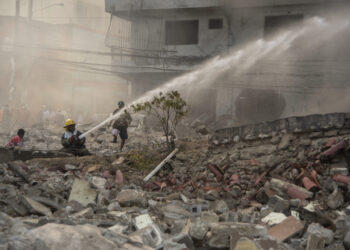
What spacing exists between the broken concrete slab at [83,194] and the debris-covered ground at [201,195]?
2cm

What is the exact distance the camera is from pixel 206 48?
2047 cm

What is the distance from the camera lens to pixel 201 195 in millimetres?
6840

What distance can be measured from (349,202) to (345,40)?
48.5ft

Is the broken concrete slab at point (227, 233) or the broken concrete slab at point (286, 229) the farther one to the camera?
the broken concrete slab at point (286, 229)

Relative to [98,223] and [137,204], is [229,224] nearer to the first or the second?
[98,223]

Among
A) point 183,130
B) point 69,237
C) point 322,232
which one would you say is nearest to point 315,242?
point 322,232

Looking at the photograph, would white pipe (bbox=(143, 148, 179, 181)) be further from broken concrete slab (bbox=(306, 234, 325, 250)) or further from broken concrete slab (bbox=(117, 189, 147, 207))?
broken concrete slab (bbox=(306, 234, 325, 250))

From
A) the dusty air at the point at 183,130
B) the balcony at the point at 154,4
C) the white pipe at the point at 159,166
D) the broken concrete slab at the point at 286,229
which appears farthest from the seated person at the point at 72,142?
the balcony at the point at 154,4

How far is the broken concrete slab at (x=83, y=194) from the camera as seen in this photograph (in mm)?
6289

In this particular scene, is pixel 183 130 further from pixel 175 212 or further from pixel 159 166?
pixel 175 212

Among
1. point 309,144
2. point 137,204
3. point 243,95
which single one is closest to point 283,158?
point 309,144

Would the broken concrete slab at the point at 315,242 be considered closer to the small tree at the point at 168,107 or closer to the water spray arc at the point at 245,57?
the small tree at the point at 168,107

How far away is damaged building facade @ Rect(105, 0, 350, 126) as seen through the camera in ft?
61.1

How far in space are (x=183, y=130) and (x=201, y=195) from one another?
1117 cm
